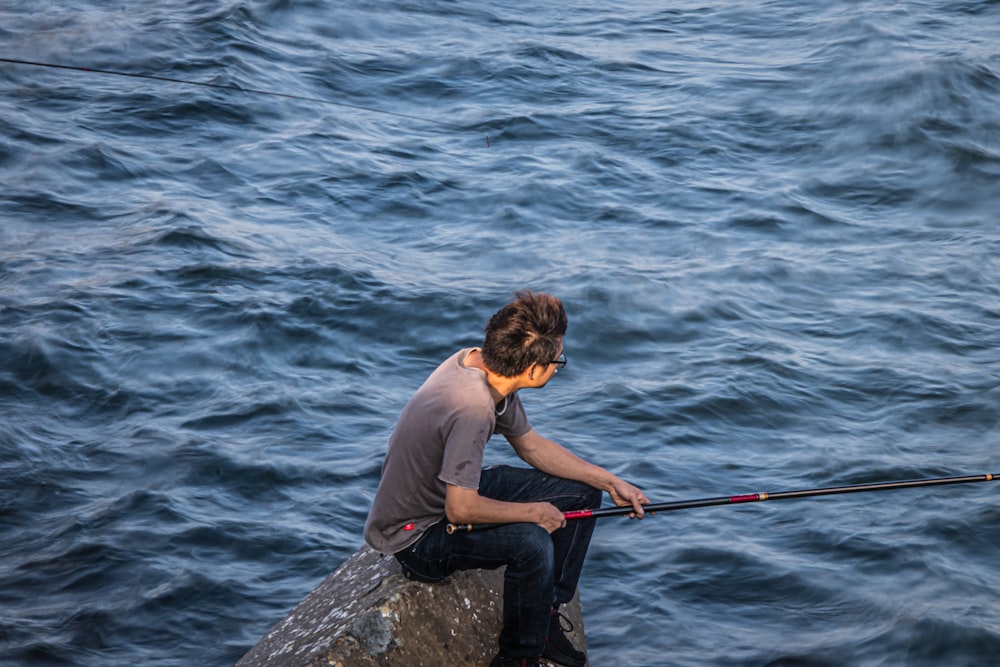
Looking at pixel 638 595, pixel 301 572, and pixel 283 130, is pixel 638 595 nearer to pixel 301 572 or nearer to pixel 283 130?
pixel 301 572

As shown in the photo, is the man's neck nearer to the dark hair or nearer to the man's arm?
the dark hair

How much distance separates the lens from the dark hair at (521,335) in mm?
4258

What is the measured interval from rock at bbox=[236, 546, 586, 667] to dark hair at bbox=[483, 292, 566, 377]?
0.86 m

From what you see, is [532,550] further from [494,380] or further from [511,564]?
[494,380]

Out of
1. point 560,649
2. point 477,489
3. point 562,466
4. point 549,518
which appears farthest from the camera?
point 562,466

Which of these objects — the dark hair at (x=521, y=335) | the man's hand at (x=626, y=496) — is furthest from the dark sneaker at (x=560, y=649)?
the dark hair at (x=521, y=335)

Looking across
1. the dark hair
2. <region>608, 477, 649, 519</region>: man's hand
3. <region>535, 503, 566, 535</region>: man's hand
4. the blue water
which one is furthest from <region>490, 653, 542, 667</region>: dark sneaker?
the blue water

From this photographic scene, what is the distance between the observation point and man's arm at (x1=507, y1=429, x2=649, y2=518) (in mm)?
4695

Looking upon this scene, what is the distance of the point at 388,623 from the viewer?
4262 mm

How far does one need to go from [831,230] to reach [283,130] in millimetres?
6557

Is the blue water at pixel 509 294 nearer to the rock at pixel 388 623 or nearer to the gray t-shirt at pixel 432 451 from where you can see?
the rock at pixel 388 623

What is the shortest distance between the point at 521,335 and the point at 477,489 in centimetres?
56

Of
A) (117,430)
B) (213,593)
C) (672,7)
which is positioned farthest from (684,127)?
(213,593)

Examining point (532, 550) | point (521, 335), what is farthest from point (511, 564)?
point (521, 335)
